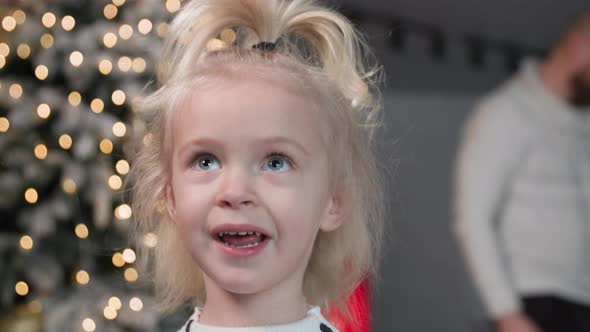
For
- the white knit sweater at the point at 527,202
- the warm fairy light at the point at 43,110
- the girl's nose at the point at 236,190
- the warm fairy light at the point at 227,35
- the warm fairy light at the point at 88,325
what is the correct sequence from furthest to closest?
1. the white knit sweater at the point at 527,202
2. the warm fairy light at the point at 43,110
3. the warm fairy light at the point at 88,325
4. the warm fairy light at the point at 227,35
5. the girl's nose at the point at 236,190

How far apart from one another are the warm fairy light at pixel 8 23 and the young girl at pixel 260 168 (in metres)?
1.84

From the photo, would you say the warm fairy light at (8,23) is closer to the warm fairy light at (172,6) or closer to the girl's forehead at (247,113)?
the warm fairy light at (172,6)

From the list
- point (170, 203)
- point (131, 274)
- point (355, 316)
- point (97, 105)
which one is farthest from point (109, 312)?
point (170, 203)

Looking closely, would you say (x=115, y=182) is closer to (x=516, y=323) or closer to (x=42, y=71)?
(x=42, y=71)

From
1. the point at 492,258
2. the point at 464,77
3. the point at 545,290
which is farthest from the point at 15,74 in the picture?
the point at 464,77

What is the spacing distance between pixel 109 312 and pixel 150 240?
1487mm

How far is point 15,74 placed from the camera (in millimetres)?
3064

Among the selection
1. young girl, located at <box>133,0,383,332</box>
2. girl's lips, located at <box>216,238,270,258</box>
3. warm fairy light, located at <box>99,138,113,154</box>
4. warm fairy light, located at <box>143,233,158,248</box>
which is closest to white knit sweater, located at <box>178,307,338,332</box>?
young girl, located at <box>133,0,383,332</box>

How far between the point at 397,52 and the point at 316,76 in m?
3.64

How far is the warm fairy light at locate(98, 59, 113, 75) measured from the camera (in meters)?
2.91

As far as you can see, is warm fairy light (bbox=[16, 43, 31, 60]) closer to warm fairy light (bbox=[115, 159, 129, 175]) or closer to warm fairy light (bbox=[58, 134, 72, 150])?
warm fairy light (bbox=[58, 134, 72, 150])

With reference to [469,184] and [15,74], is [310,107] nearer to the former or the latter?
[15,74]

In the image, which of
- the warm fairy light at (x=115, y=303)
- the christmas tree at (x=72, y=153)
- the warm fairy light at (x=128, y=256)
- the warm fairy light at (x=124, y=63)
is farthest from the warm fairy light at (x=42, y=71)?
the warm fairy light at (x=115, y=303)

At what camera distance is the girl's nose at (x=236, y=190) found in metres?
1.05
